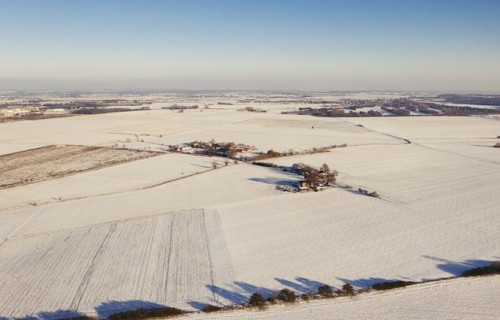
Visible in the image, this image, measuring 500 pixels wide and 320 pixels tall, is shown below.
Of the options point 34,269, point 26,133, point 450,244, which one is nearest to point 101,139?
point 26,133

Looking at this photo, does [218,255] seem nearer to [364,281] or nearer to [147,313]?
[147,313]

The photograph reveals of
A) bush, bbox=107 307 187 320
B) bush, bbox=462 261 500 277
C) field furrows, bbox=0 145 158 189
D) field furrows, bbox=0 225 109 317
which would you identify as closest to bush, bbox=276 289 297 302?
bush, bbox=107 307 187 320

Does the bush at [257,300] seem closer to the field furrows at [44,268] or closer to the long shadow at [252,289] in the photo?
the long shadow at [252,289]

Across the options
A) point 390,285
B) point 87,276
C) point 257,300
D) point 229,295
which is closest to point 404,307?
point 390,285

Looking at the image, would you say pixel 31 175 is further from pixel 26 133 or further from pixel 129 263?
pixel 26 133

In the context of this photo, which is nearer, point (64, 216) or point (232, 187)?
point (64, 216)

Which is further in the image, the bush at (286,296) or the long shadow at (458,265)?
the long shadow at (458,265)

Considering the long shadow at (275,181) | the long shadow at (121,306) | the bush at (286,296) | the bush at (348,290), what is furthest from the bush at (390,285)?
the long shadow at (275,181)
